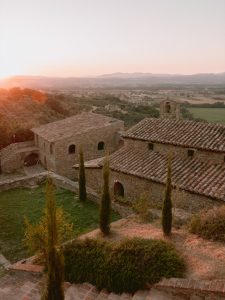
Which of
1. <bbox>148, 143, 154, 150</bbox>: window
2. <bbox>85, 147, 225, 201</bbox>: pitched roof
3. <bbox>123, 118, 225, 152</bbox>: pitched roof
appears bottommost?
<bbox>85, 147, 225, 201</bbox>: pitched roof

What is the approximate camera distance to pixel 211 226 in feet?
40.4

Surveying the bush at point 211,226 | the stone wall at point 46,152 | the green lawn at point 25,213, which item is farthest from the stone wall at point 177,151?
the stone wall at point 46,152

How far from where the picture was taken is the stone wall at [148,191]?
15823 millimetres

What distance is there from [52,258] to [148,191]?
35.9ft

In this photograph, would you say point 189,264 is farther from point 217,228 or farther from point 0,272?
point 0,272

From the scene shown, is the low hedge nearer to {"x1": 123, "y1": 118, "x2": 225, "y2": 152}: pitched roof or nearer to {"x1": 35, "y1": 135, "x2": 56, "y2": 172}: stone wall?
{"x1": 123, "y1": 118, "x2": 225, "y2": 152}: pitched roof

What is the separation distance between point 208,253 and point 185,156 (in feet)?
27.9

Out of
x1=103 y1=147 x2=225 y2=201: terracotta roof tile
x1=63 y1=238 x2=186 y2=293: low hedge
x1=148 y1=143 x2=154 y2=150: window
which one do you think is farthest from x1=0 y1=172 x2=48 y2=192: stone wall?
x1=63 y1=238 x2=186 y2=293: low hedge

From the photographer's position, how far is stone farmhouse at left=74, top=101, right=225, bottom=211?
53.0 ft

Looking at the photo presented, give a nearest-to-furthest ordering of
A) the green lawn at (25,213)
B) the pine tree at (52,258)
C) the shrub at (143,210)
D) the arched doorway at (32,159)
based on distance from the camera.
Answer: the pine tree at (52,258) < the green lawn at (25,213) < the shrub at (143,210) < the arched doorway at (32,159)

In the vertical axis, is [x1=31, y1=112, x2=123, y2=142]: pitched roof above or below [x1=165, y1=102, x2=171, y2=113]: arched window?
below

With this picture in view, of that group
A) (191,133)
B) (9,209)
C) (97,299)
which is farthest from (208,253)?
(9,209)

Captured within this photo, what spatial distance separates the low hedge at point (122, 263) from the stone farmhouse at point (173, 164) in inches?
221

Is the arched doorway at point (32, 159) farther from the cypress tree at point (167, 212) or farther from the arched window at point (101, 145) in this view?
the cypress tree at point (167, 212)
